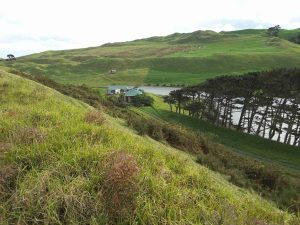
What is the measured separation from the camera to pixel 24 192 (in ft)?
20.7

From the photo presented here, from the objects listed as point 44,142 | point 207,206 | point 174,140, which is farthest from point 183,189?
point 174,140

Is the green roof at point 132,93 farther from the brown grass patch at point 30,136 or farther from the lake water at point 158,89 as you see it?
the brown grass patch at point 30,136

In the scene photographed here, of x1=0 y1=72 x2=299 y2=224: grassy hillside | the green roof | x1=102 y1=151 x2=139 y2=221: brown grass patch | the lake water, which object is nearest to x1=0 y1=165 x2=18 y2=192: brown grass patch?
x1=0 y1=72 x2=299 y2=224: grassy hillside

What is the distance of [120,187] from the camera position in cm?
652

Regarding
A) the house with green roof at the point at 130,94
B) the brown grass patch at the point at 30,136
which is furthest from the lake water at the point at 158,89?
the brown grass patch at the point at 30,136

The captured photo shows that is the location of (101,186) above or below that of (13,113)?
below

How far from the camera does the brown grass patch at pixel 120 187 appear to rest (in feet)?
20.1

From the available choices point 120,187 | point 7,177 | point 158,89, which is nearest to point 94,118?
point 7,177

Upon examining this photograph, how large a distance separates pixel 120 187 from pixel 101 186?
0.34m

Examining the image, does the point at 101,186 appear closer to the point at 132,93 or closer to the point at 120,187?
the point at 120,187

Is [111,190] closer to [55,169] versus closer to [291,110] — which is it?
[55,169]

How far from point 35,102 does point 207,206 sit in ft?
31.0

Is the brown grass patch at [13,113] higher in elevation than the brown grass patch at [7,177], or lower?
higher

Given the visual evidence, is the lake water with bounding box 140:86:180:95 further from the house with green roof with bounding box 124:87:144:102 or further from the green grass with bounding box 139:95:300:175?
the green grass with bounding box 139:95:300:175
